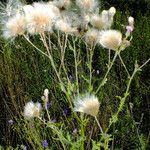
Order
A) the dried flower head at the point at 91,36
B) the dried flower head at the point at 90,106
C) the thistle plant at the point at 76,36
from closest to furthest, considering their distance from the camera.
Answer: the dried flower head at the point at 90,106 → the thistle plant at the point at 76,36 → the dried flower head at the point at 91,36

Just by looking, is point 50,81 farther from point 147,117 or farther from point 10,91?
point 147,117

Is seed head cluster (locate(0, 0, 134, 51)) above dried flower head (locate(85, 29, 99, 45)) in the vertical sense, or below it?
above

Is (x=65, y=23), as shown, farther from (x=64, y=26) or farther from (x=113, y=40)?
(x=113, y=40)

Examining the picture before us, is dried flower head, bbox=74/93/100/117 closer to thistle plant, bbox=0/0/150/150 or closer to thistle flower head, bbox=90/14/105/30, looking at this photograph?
thistle plant, bbox=0/0/150/150

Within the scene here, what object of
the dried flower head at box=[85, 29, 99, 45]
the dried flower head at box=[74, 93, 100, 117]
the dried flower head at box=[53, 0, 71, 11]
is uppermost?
the dried flower head at box=[53, 0, 71, 11]

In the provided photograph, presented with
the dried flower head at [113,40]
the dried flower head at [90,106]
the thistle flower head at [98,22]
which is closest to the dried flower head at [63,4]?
the thistle flower head at [98,22]

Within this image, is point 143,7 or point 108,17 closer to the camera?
point 108,17

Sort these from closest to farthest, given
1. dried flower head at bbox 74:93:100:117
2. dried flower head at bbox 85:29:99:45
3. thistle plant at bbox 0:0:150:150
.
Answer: dried flower head at bbox 74:93:100:117
thistle plant at bbox 0:0:150:150
dried flower head at bbox 85:29:99:45

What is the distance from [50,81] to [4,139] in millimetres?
586

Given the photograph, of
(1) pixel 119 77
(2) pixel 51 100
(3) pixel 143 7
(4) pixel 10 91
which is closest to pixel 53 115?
(2) pixel 51 100

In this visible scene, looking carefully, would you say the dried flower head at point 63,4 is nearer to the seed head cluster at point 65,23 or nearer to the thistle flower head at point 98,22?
the seed head cluster at point 65,23

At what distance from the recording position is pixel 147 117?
316cm

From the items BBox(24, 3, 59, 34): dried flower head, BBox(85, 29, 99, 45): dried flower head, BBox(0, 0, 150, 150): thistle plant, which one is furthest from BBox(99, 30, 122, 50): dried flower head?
BBox(24, 3, 59, 34): dried flower head

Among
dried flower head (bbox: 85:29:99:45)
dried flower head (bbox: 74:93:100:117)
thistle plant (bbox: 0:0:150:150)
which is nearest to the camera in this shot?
dried flower head (bbox: 74:93:100:117)
